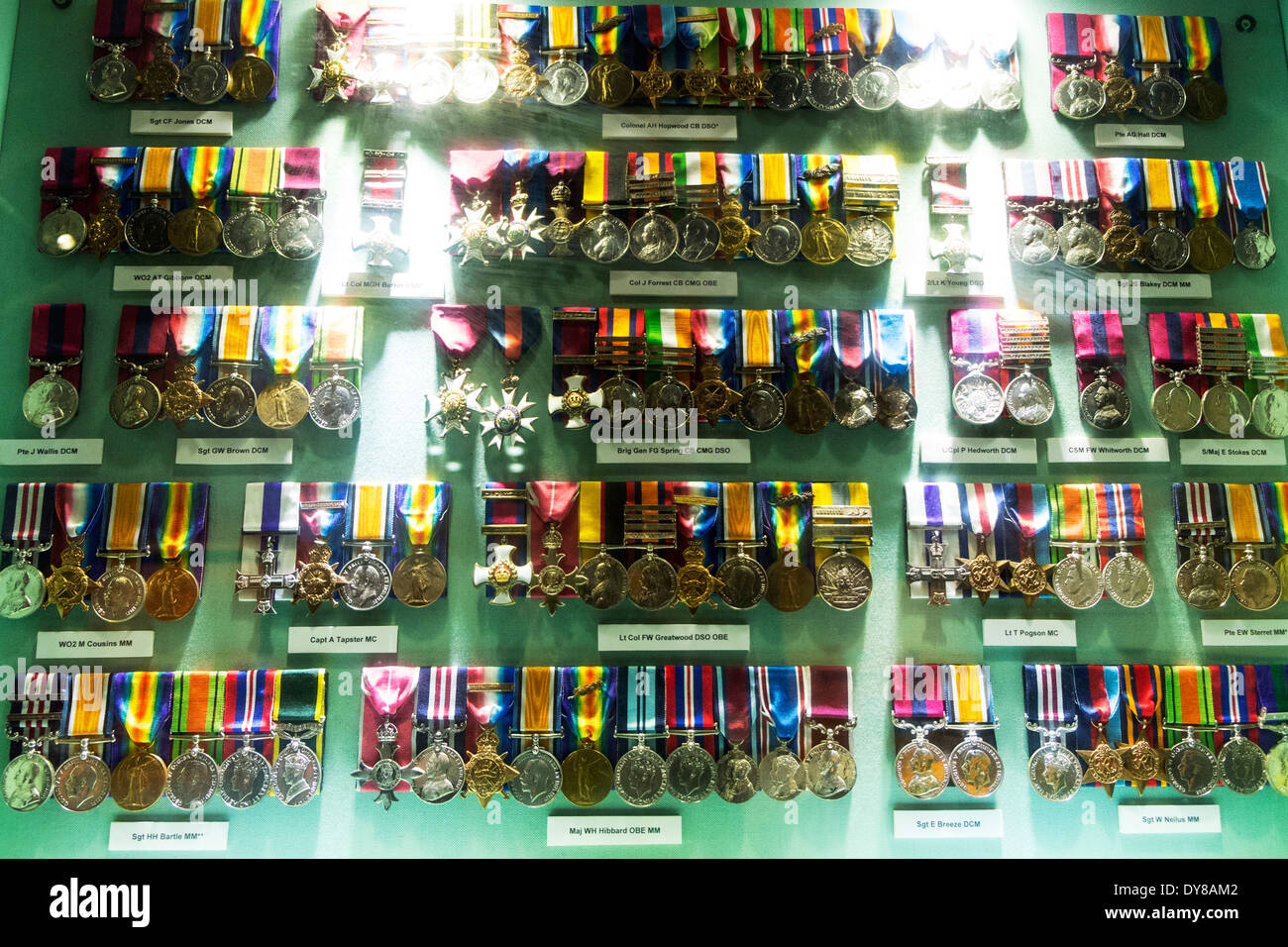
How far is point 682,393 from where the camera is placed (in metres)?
4.38

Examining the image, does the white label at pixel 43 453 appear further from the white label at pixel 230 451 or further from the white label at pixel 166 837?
the white label at pixel 166 837

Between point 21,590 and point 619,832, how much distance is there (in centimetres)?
310

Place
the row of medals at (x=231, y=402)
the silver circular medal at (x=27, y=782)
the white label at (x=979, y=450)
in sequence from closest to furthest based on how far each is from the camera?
the silver circular medal at (x=27, y=782) < the row of medals at (x=231, y=402) < the white label at (x=979, y=450)

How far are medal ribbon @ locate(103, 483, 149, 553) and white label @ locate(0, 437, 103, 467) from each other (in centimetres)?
23

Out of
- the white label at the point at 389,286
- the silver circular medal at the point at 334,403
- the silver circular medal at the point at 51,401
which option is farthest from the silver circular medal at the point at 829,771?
the silver circular medal at the point at 51,401

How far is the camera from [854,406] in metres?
4.37

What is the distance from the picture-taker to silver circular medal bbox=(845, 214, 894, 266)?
14.8 feet

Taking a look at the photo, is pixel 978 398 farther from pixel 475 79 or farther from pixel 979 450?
pixel 475 79

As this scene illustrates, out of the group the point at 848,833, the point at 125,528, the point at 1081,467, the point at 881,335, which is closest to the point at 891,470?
the point at 881,335

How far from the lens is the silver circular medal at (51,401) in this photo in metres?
4.34

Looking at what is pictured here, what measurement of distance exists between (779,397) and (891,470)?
69 centimetres

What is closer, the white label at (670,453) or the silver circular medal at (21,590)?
the silver circular medal at (21,590)

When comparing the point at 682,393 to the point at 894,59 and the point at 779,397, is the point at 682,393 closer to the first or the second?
the point at 779,397

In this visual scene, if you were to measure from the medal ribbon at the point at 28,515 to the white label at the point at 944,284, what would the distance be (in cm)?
443
